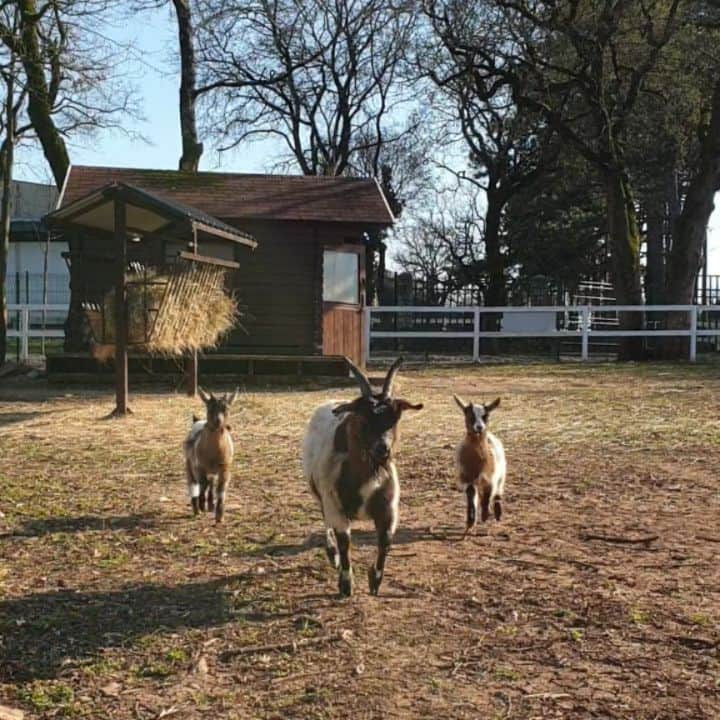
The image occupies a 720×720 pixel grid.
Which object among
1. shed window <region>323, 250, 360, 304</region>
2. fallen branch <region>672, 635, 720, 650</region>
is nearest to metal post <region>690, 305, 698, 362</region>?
shed window <region>323, 250, 360, 304</region>

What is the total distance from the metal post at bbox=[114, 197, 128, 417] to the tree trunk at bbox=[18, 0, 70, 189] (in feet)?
27.1

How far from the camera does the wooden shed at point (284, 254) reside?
2020cm

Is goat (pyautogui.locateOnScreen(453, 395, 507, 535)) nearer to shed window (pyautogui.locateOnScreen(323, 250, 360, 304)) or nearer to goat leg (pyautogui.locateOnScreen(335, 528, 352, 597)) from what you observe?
goat leg (pyautogui.locateOnScreen(335, 528, 352, 597))

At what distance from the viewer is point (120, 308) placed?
13.6m

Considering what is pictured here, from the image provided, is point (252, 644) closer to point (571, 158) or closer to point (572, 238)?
point (571, 158)

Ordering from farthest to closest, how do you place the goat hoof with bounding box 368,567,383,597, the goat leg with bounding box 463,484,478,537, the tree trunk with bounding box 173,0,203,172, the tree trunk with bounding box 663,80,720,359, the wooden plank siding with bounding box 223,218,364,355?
the tree trunk with bounding box 173,0,203,172
the tree trunk with bounding box 663,80,720,359
the wooden plank siding with bounding box 223,218,364,355
the goat leg with bounding box 463,484,478,537
the goat hoof with bounding box 368,567,383,597

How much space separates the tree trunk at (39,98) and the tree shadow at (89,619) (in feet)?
56.2

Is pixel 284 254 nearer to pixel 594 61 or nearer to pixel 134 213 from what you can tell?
pixel 134 213

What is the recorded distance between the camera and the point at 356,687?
425 cm

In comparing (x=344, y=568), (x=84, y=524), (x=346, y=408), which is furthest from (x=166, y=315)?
(x=344, y=568)

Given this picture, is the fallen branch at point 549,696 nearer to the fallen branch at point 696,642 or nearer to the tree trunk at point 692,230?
the fallen branch at point 696,642

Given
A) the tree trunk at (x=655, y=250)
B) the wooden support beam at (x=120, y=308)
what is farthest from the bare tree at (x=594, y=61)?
the wooden support beam at (x=120, y=308)

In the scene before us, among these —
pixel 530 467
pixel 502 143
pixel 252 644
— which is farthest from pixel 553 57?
pixel 252 644

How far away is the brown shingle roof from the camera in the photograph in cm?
2027
